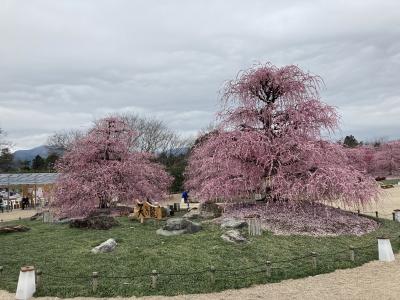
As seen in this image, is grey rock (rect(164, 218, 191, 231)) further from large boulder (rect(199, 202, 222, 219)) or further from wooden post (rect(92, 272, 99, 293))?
wooden post (rect(92, 272, 99, 293))

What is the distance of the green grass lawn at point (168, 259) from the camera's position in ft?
28.8

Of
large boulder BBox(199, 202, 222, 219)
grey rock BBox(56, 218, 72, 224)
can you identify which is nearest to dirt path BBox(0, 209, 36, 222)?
grey rock BBox(56, 218, 72, 224)

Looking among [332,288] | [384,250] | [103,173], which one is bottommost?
[332,288]

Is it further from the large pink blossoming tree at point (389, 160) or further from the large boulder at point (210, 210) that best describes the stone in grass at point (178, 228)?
the large pink blossoming tree at point (389, 160)

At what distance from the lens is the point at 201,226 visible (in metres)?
14.4

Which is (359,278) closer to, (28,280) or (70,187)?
(28,280)

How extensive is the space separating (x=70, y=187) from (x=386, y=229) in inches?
560

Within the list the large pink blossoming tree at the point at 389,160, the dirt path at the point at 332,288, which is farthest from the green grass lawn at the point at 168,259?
the large pink blossoming tree at the point at 389,160

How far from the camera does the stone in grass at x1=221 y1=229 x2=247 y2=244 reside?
467 inches

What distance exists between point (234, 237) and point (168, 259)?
7.86 feet

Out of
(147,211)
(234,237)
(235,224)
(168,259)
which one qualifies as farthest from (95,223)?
(234,237)

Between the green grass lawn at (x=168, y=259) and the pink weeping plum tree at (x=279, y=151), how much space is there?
7.50 ft

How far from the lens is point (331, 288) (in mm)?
8547

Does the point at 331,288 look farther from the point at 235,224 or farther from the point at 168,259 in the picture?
the point at 235,224
